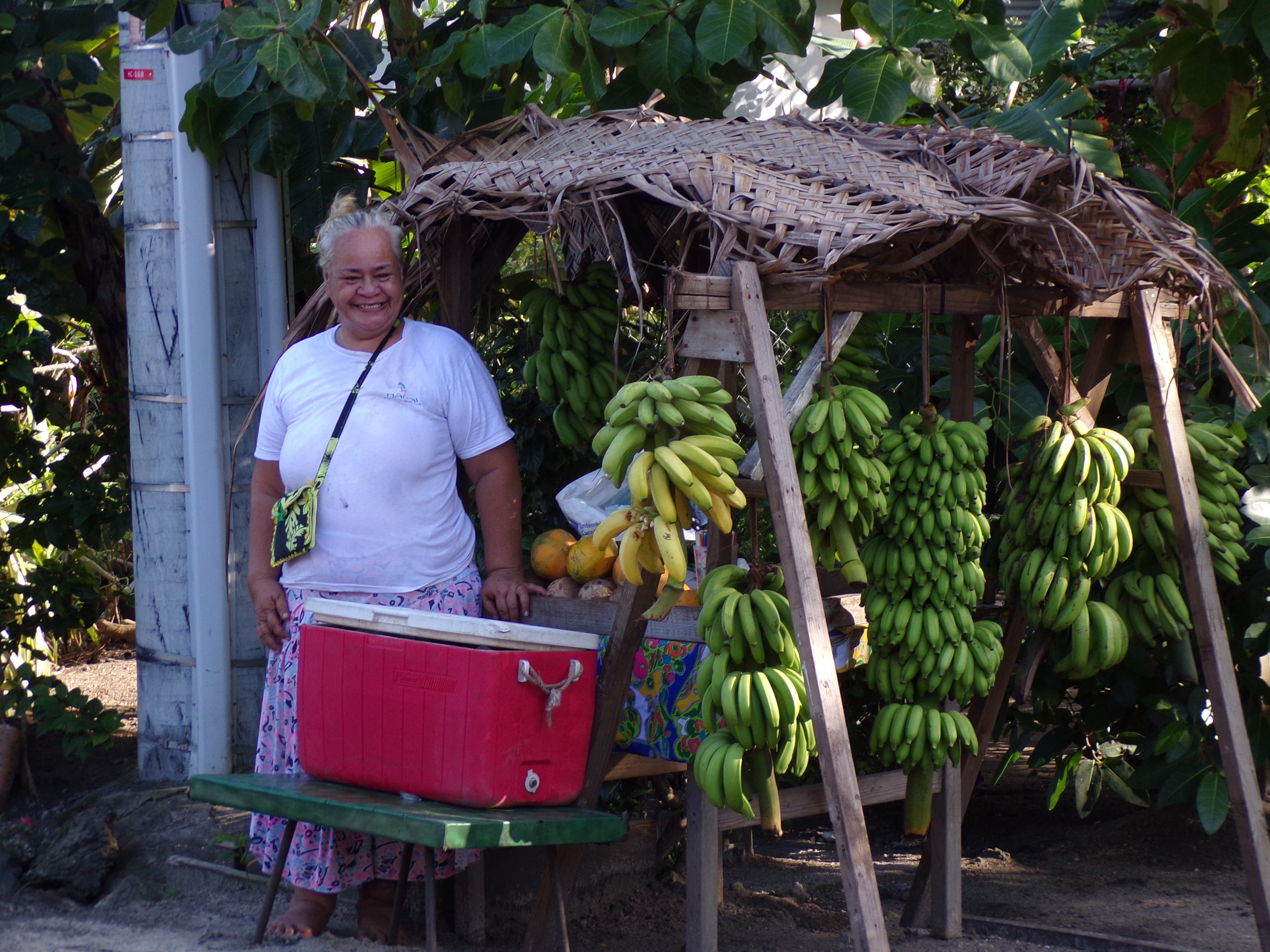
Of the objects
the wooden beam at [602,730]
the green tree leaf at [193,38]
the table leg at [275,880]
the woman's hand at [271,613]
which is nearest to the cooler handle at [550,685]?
the wooden beam at [602,730]

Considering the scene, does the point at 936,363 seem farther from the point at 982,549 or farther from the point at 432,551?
the point at 432,551

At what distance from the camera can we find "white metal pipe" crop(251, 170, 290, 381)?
12.9 ft

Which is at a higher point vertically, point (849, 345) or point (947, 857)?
point (849, 345)

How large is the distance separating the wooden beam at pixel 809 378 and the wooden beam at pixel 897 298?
0.03 metres

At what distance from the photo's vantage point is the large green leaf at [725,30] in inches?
126

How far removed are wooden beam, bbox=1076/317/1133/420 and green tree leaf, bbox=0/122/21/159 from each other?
3642 mm

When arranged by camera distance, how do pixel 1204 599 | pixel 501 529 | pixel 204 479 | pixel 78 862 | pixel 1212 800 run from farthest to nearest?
pixel 204 479
pixel 78 862
pixel 1212 800
pixel 501 529
pixel 1204 599

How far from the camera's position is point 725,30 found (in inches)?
127

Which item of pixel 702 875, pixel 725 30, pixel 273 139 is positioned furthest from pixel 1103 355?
pixel 273 139

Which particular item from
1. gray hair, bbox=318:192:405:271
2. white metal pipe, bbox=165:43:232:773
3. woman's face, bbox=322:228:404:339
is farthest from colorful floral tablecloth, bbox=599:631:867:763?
white metal pipe, bbox=165:43:232:773

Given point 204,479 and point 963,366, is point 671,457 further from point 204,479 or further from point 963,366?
point 204,479

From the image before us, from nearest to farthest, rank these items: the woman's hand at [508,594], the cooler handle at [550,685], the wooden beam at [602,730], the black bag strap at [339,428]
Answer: the cooler handle at [550,685] → the wooden beam at [602,730] → the black bag strap at [339,428] → the woman's hand at [508,594]

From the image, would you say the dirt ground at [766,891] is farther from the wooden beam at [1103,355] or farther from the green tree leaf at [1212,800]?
the wooden beam at [1103,355]

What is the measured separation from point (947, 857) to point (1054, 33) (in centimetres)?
256
